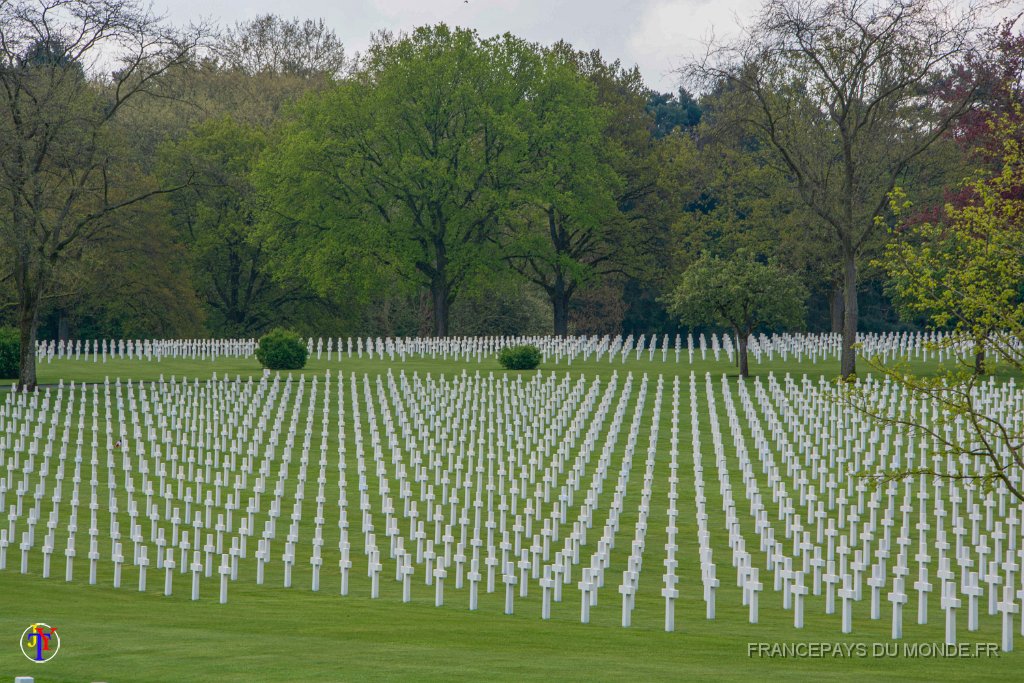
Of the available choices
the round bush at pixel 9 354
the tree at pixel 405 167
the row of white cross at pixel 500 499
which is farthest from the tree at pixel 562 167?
the row of white cross at pixel 500 499

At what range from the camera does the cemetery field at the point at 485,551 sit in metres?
10.9

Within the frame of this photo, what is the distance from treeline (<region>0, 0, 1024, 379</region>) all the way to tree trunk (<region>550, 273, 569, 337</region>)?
15 centimetres

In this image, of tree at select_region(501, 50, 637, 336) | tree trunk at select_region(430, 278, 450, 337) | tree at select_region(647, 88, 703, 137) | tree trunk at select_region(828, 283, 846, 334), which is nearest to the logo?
tree trunk at select_region(430, 278, 450, 337)

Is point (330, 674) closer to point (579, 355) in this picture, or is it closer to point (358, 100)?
point (579, 355)

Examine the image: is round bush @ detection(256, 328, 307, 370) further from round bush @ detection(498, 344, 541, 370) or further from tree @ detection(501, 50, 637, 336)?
tree @ detection(501, 50, 637, 336)

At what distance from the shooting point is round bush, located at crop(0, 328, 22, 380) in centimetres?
4306

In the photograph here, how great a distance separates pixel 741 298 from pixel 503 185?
70.5 feet

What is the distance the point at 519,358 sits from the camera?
46.1 meters

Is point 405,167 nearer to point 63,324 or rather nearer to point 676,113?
point 63,324

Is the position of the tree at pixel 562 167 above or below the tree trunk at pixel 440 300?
above

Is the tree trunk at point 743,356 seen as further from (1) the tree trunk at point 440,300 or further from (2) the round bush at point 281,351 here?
(1) the tree trunk at point 440,300

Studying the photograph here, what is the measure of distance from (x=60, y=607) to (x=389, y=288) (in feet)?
174

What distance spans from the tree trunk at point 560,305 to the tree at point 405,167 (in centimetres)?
537

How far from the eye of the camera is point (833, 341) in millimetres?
56281
